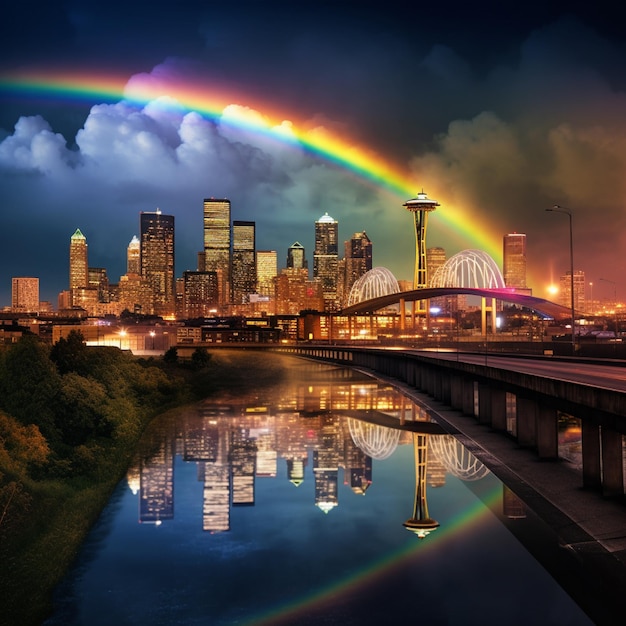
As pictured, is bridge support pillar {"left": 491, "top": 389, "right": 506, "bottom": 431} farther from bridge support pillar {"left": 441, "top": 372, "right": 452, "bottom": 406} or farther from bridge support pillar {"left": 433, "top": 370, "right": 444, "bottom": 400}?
bridge support pillar {"left": 433, "top": 370, "right": 444, "bottom": 400}

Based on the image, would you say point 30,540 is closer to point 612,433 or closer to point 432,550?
point 432,550

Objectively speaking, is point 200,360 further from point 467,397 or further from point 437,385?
point 467,397

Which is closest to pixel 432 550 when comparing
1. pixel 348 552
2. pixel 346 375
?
pixel 348 552

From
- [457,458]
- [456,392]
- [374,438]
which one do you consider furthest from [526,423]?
[456,392]

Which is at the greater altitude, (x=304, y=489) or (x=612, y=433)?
(x=612, y=433)

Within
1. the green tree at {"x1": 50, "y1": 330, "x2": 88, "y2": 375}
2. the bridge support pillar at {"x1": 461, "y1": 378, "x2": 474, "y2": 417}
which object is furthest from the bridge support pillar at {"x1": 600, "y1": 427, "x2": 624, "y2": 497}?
the green tree at {"x1": 50, "y1": 330, "x2": 88, "y2": 375}

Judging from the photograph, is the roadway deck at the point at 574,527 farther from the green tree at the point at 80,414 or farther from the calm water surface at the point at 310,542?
the green tree at the point at 80,414
